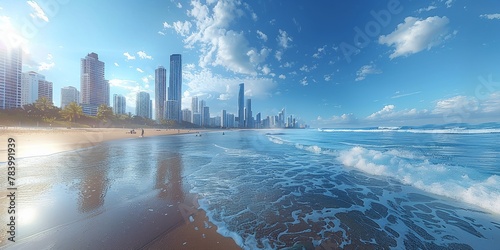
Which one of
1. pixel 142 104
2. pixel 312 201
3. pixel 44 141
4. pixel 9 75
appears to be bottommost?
pixel 312 201

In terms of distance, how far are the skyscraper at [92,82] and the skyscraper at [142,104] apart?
23.4 metres

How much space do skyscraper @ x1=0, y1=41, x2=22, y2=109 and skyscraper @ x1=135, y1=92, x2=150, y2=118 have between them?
259ft

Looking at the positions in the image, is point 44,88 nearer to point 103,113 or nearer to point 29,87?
point 29,87

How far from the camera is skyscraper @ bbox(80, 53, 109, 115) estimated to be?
5512 inches

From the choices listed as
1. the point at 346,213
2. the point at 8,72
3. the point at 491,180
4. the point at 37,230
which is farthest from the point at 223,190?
the point at 8,72

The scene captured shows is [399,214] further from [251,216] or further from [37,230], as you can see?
[37,230]

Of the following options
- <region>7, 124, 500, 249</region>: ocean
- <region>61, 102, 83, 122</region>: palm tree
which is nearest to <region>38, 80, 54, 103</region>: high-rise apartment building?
→ <region>61, 102, 83, 122</region>: palm tree

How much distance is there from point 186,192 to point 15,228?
447cm

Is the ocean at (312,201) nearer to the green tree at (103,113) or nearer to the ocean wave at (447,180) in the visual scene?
the ocean wave at (447,180)

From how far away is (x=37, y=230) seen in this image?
Result: 14.3 ft

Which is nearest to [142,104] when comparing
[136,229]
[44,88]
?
[44,88]

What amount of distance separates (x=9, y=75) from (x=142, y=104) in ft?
285

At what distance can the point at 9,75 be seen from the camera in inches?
2975

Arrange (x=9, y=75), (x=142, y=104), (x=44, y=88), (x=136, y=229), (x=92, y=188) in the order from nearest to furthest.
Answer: (x=136, y=229) < (x=92, y=188) < (x=9, y=75) < (x=44, y=88) < (x=142, y=104)
